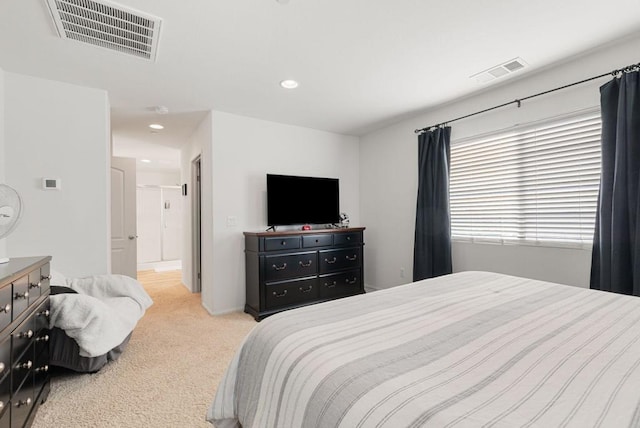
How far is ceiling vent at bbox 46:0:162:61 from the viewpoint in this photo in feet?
5.69

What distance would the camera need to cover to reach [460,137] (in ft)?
10.9

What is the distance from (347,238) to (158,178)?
5.50 metres

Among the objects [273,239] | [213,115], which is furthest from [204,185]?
[273,239]

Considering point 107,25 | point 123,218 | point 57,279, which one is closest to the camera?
point 107,25

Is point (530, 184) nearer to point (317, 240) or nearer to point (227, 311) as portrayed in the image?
point (317, 240)

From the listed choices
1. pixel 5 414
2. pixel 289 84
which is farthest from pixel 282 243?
pixel 5 414

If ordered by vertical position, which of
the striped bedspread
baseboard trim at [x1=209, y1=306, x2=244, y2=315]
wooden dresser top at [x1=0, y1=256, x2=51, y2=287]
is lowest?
baseboard trim at [x1=209, y1=306, x2=244, y2=315]

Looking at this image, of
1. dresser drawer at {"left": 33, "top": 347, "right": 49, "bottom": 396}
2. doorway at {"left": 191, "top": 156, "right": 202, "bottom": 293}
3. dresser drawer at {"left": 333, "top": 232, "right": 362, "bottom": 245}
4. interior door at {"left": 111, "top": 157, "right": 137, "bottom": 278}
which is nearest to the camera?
dresser drawer at {"left": 33, "top": 347, "right": 49, "bottom": 396}

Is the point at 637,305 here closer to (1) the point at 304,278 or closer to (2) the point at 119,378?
(1) the point at 304,278

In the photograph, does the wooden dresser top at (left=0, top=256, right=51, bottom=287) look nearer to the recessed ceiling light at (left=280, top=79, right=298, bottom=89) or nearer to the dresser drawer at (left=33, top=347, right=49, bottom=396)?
the dresser drawer at (left=33, top=347, right=49, bottom=396)

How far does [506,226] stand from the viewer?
9.71 feet

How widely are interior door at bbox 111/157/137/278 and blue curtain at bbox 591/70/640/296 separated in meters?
5.19

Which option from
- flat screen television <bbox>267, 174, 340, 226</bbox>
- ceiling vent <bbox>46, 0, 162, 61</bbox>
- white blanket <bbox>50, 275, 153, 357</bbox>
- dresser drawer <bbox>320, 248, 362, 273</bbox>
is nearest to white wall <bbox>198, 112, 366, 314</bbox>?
flat screen television <bbox>267, 174, 340, 226</bbox>

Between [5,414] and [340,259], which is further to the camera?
[340,259]
